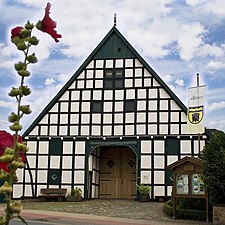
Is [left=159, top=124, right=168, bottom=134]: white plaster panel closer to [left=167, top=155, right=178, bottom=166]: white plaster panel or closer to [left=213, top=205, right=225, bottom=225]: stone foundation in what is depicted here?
[left=167, top=155, right=178, bottom=166]: white plaster panel

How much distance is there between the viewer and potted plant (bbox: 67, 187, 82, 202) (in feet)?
79.0

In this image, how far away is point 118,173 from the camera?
2697cm

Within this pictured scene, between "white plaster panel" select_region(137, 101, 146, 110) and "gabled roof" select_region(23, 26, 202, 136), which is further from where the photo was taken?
"gabled roof" select_region(23, 26, 202, 136)

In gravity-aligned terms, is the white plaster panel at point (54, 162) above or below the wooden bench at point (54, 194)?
above

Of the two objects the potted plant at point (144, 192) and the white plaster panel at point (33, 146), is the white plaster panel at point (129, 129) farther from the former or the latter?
the white plaster panel at point (33, 146)

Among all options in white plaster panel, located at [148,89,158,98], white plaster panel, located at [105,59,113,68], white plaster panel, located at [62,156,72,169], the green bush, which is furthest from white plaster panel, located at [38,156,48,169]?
the green bush

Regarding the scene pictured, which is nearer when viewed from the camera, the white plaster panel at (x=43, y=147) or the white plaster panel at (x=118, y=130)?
the white plaster panel at (x=118, y=130)

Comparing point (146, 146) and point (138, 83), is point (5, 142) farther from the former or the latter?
point (138, 83)

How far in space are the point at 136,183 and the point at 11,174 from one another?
24.0 metres

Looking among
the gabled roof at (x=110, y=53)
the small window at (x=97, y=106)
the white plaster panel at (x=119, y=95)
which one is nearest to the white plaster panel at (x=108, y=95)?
the white plaster panel at (x=119, y=95)

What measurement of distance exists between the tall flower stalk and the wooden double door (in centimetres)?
2556

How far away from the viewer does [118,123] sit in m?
25.2

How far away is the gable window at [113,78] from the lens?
25672 mm

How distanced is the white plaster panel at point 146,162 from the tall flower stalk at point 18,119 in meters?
23.4
